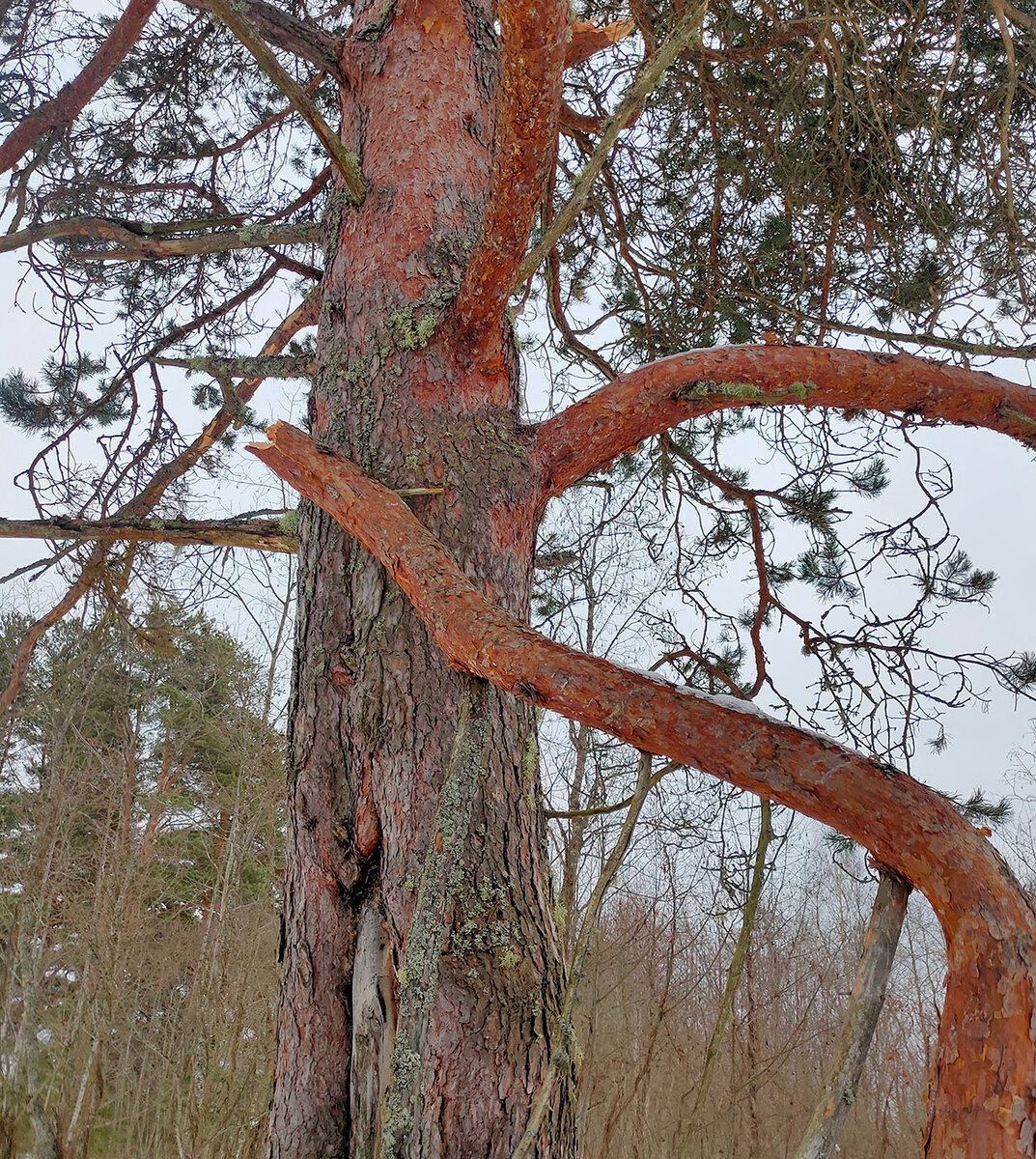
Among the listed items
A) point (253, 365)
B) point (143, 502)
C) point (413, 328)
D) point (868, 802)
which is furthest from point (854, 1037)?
point (143, 502)

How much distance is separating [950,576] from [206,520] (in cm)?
240

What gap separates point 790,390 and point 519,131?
666 millimetres

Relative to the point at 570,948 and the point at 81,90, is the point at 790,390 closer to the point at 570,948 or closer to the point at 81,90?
Answer: the point at 81,90

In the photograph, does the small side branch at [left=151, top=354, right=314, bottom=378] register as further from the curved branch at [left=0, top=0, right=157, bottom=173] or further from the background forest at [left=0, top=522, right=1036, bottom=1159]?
the background forest at [left=0, top=522, right=1036, bottom=1159]

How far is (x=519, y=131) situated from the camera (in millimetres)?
1314

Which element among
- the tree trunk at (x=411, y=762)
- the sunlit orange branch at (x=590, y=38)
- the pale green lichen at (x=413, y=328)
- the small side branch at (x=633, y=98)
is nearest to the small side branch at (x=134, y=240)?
the tree trunk at (x=411, y=762)

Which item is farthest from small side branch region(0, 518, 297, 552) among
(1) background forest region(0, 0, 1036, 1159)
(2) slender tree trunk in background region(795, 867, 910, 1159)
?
(2) slender tree trunk in background region(795, 867, 910, 1159)

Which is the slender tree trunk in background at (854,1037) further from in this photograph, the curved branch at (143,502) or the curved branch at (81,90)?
the curved branch at (81,90)

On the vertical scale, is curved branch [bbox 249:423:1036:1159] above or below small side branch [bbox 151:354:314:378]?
below

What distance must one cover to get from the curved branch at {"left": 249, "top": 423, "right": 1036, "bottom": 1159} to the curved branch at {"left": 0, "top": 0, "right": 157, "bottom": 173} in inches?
91.6

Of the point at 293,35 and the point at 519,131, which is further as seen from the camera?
the point at 293,35

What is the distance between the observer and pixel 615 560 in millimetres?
5852

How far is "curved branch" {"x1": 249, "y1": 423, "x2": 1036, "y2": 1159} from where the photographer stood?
0.71 metres

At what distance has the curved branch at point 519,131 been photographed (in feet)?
3.91
